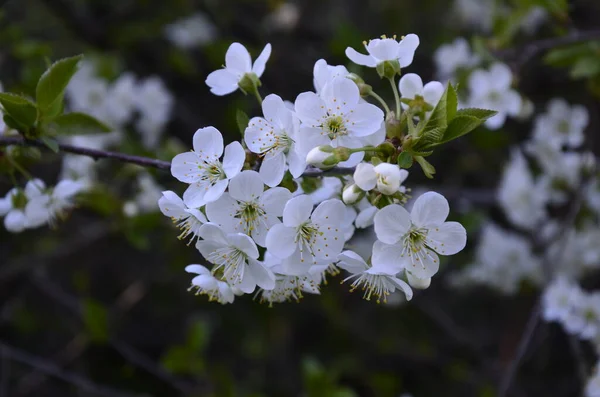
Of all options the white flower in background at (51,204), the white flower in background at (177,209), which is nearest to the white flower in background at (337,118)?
the white flower in background at (177,209)

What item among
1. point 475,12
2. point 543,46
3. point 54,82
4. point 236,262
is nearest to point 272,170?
point 236,262

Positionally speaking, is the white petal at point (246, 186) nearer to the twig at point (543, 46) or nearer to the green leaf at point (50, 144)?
the green leaf at point (50, 144)

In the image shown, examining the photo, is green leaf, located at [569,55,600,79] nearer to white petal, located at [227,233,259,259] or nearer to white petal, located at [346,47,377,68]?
white petal, located at [346,47,377,68]

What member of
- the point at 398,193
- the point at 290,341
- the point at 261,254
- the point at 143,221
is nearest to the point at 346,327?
the point at 290,341

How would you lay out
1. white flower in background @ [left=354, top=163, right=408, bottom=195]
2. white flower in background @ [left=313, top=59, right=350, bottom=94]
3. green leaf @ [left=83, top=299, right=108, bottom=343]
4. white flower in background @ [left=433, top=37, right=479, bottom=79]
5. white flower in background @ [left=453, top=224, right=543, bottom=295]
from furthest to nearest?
1. white flower in background @ [left=453, top=224, right=543, bottom=295]
2. green leaf @ [left=83, top=299, right=108, bottom=343]
3. white flower in background @ [left=433, top=37, right=479, bottom=79]
4. white flower in background @ [left=313, top=59, right=350, bottom=94]
5. white flower in background @ [left=354, top=163, right=408, bottom=195]

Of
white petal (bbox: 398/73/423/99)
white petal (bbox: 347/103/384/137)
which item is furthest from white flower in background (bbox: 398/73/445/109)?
white petal (bbox: 347/103/384/137)

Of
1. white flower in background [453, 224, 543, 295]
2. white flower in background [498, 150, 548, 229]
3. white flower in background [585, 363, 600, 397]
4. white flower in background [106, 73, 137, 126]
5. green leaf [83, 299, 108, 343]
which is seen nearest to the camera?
white flower in background [585, 363, 600, 397]
